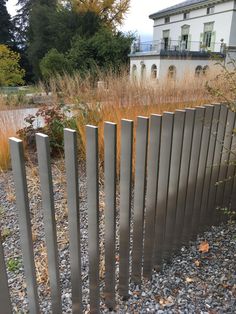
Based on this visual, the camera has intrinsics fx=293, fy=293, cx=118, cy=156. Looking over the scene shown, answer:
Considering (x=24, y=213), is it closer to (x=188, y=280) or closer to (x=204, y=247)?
(x=188, y=280)

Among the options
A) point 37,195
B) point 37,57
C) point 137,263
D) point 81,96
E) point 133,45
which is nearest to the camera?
point 137,263

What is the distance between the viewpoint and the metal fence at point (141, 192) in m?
1.11

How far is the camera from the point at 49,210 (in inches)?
43.7

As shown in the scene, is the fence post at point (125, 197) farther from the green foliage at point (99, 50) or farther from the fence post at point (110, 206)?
the green foliage at point (99, 50)

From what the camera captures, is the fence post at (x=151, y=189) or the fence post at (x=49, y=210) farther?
the fence post at (x=151, y=189)

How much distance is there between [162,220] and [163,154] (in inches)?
16.3

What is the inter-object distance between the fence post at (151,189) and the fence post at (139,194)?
63mm

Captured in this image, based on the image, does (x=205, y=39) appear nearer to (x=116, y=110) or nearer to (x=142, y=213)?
(x=116, y=110)

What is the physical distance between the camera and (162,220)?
5.61ft

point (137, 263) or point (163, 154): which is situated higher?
point (163, 154)

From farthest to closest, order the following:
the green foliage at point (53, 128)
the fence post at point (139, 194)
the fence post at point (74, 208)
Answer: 1. the green foliage at point (53, 128)
2. the fence post at point (139, 194)
3. the fence post at point (74, 208)

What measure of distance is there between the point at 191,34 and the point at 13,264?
2596cm

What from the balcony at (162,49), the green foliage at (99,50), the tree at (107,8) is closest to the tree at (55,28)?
the tree at (107,8)

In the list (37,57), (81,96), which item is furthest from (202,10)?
(81,96)
